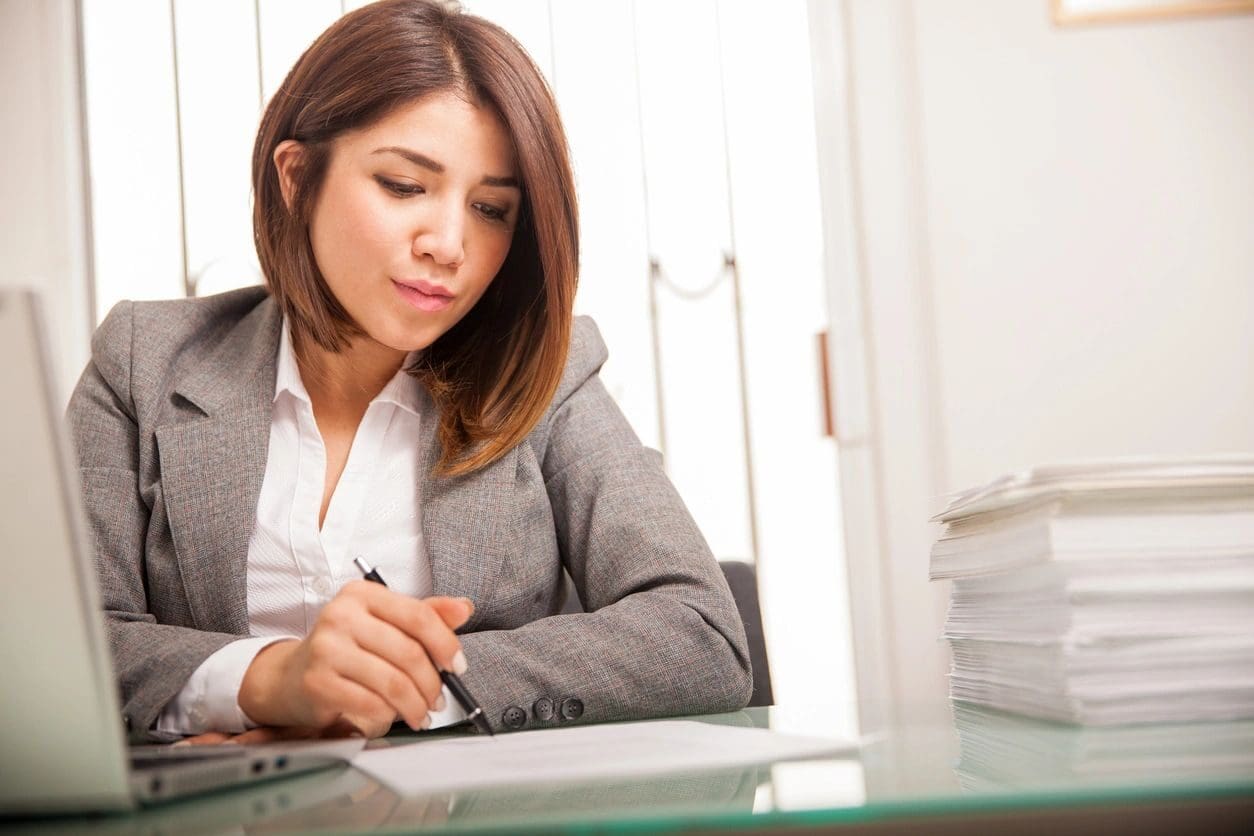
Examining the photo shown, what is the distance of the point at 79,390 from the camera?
1.38m

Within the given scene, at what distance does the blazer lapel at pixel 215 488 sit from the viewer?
128 cm

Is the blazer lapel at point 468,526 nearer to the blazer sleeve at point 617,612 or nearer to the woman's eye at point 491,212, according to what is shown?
the blazer sleeve at point 617,612

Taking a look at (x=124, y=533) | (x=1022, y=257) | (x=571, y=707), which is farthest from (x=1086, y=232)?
(x=124, y=533)

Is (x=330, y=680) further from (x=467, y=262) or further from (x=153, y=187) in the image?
(x=153, y=187)

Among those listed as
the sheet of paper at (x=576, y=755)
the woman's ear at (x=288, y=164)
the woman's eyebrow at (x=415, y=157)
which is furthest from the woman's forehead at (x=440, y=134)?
the sheet of paper at (x=576, y=755)

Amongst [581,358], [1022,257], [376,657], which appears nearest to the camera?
[376,657]

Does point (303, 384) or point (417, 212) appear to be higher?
point (417, 212)

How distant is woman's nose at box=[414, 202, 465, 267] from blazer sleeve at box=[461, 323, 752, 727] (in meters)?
0.23

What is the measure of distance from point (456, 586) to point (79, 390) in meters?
0.52

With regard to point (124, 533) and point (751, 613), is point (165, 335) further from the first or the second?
point (751, 613)

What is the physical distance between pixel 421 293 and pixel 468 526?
0.28 metres

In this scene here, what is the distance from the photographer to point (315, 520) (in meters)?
1.35

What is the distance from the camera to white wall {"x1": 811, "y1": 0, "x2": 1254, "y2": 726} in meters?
3.00

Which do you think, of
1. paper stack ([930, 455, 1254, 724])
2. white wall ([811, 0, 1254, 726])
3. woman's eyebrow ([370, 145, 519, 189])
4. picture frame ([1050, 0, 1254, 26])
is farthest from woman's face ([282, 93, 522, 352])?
picture frame ([1050, 0, 1254, 26])
